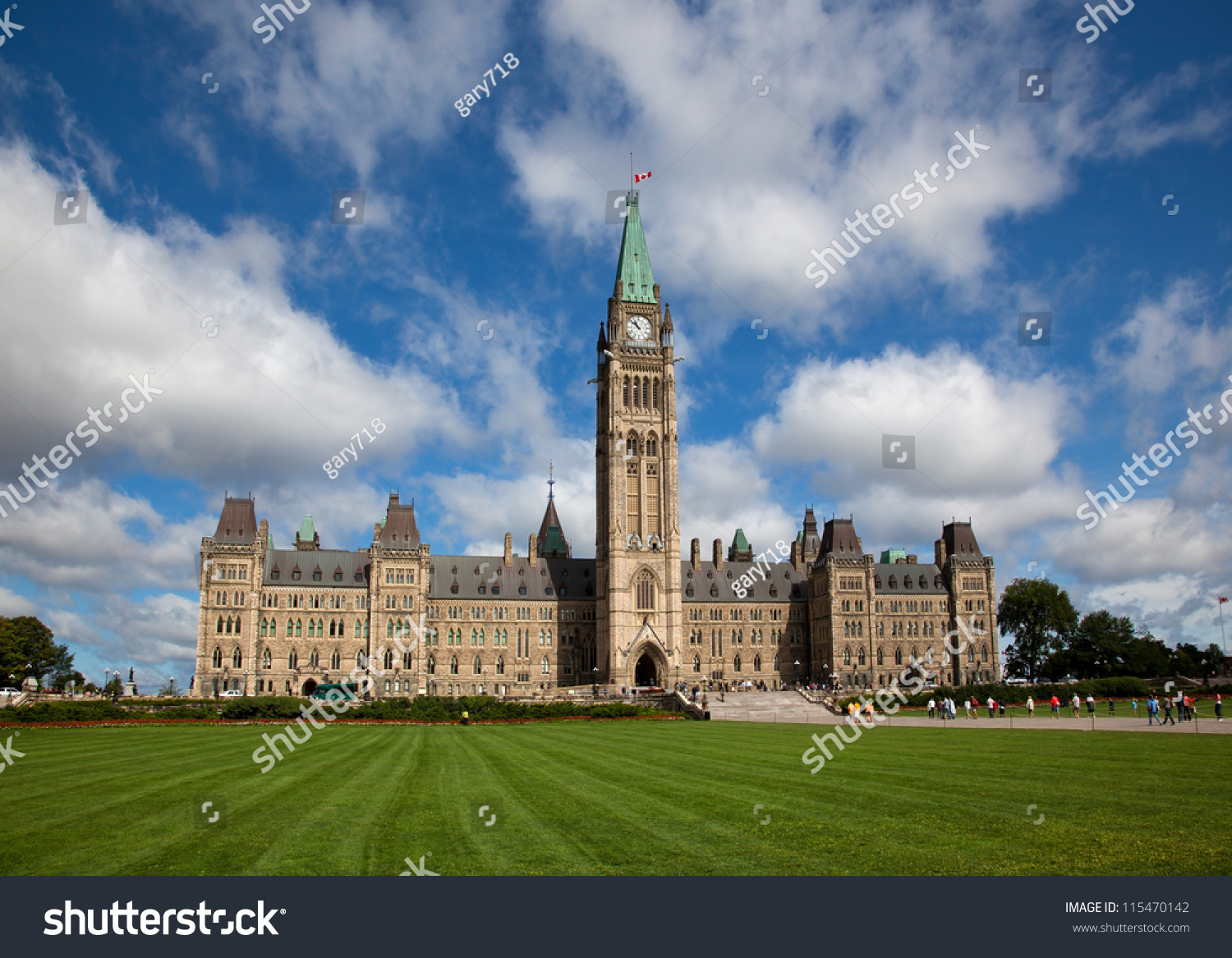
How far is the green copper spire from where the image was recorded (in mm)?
111088

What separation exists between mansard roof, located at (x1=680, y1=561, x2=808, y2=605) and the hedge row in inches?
1951

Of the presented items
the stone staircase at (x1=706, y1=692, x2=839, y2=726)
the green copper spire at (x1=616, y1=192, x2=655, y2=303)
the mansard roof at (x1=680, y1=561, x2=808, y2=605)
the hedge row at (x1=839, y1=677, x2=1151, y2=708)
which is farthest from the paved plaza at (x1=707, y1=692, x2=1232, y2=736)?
the green copper spire at (x1=616, y1=192, x2=655, y2=303)

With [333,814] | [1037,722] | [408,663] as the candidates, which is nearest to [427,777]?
[333,814]

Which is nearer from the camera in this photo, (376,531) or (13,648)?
(13,648)

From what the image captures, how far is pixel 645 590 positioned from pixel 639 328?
106 ft

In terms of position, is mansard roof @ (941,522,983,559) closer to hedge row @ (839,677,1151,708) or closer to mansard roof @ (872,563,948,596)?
mansard roof @ (872,563,948,596)

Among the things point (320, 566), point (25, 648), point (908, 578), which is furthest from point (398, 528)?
point (908, 578)

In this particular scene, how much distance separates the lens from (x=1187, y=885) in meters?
10.9

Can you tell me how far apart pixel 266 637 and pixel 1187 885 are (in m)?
100

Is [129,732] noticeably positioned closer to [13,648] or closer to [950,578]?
[13,648]

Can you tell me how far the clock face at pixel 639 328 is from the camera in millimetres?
109938

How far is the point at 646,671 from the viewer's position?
109m

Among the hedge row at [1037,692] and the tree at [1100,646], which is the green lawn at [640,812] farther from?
the tree at [1100,646]

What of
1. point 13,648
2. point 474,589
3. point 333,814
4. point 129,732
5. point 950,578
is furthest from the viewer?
point 950,578
